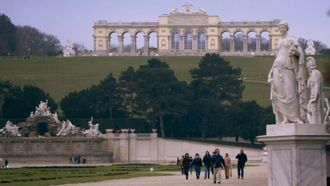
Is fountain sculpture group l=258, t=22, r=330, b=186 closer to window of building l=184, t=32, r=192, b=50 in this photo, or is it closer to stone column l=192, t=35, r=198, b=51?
stone column l=192, t=35, r=198, b=51

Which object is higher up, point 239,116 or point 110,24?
point 110,24

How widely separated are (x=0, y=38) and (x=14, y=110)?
168 feet

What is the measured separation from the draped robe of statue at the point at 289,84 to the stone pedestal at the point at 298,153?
26 cm

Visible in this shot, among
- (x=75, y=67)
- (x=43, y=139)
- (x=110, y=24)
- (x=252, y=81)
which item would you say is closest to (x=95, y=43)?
(x=110, y=24)

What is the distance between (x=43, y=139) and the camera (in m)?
64.7

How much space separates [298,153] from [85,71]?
274 feet

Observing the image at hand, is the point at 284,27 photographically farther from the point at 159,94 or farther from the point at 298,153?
the point at 159,94

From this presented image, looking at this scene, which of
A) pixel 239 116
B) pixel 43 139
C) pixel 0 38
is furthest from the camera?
pixel 0 38

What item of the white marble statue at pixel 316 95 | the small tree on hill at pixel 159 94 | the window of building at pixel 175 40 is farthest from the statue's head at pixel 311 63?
the window of building at pixel 175 40

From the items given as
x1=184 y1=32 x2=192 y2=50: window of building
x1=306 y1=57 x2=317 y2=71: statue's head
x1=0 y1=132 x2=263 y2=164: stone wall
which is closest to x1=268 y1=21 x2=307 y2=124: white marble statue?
x1=306 y1=57 x2=317 y2=71: statue's head

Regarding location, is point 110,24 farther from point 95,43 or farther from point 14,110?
point 14,110

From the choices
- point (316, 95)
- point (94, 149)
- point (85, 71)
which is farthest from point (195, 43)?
point (316, 95)

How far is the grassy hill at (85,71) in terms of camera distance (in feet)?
291

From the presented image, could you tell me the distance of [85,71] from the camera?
326 feet
